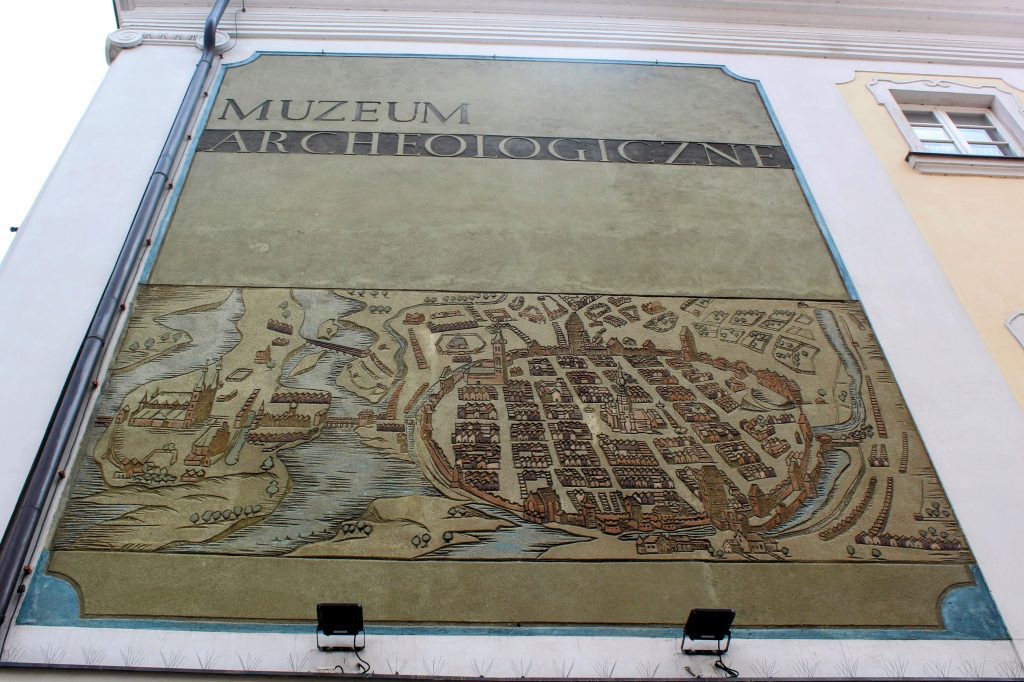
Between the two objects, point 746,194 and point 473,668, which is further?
point 746,194

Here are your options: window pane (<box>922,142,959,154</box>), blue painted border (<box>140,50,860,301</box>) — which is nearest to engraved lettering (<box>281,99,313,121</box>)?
blue painted border (<box>140,50,860,301</box>)

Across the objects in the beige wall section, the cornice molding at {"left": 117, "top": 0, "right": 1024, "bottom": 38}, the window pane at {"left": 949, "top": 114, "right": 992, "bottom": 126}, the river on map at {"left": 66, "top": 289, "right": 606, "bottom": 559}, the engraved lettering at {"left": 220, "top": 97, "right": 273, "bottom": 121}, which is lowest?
the river on map at {"left": 66, "top": 289, "right": 606, "bottom": 559}

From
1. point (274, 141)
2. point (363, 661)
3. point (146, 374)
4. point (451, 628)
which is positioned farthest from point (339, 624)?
point (274, 141)

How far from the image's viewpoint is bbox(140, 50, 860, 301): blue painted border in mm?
5445

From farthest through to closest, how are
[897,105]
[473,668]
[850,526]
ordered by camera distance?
[897,105]
[850,526]
[473,668]

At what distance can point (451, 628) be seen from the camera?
3.66m

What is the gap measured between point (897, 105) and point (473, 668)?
18.5 feet

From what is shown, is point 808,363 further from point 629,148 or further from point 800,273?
point 629,148

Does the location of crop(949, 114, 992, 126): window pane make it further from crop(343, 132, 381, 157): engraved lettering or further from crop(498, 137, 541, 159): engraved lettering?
crop(343, 132, 381, 157): engraved lettering

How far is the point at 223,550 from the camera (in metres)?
3.86

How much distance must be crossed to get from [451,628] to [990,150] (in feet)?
18.5

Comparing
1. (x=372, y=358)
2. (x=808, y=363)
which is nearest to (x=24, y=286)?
(x=372, y=358)

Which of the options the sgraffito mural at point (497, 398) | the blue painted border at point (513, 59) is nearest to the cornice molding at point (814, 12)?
the blue painted border at point (513, 59)

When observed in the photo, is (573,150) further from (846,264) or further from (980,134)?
(980,134)
